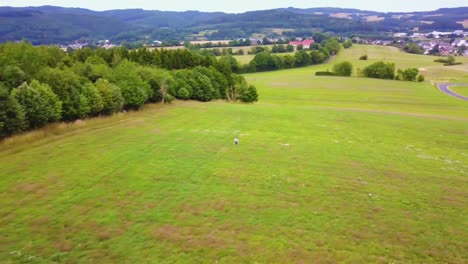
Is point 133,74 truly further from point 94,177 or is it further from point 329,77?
point 329,77

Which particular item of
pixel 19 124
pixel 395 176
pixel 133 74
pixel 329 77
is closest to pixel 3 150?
pixel 19 124

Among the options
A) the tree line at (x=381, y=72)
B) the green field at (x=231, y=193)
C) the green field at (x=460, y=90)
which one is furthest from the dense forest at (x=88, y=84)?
the tree line at (x=381, y=72)

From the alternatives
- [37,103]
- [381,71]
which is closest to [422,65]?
[381,71]

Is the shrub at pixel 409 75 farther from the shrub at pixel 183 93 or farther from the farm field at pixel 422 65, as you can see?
the shrub at pixel 183 93

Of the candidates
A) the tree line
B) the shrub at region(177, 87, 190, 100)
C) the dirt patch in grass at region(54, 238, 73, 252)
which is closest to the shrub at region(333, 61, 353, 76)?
the tree line

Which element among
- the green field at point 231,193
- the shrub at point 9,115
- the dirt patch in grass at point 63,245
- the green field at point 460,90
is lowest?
the green field at point 460,90

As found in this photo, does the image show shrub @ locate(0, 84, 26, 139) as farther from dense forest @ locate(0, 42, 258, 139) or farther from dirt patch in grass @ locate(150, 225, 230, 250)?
dirt patch in grass @ locate(150, 225, 230, 250)

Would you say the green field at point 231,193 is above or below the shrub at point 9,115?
below

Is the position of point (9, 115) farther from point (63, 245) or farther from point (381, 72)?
point (381, 72)
